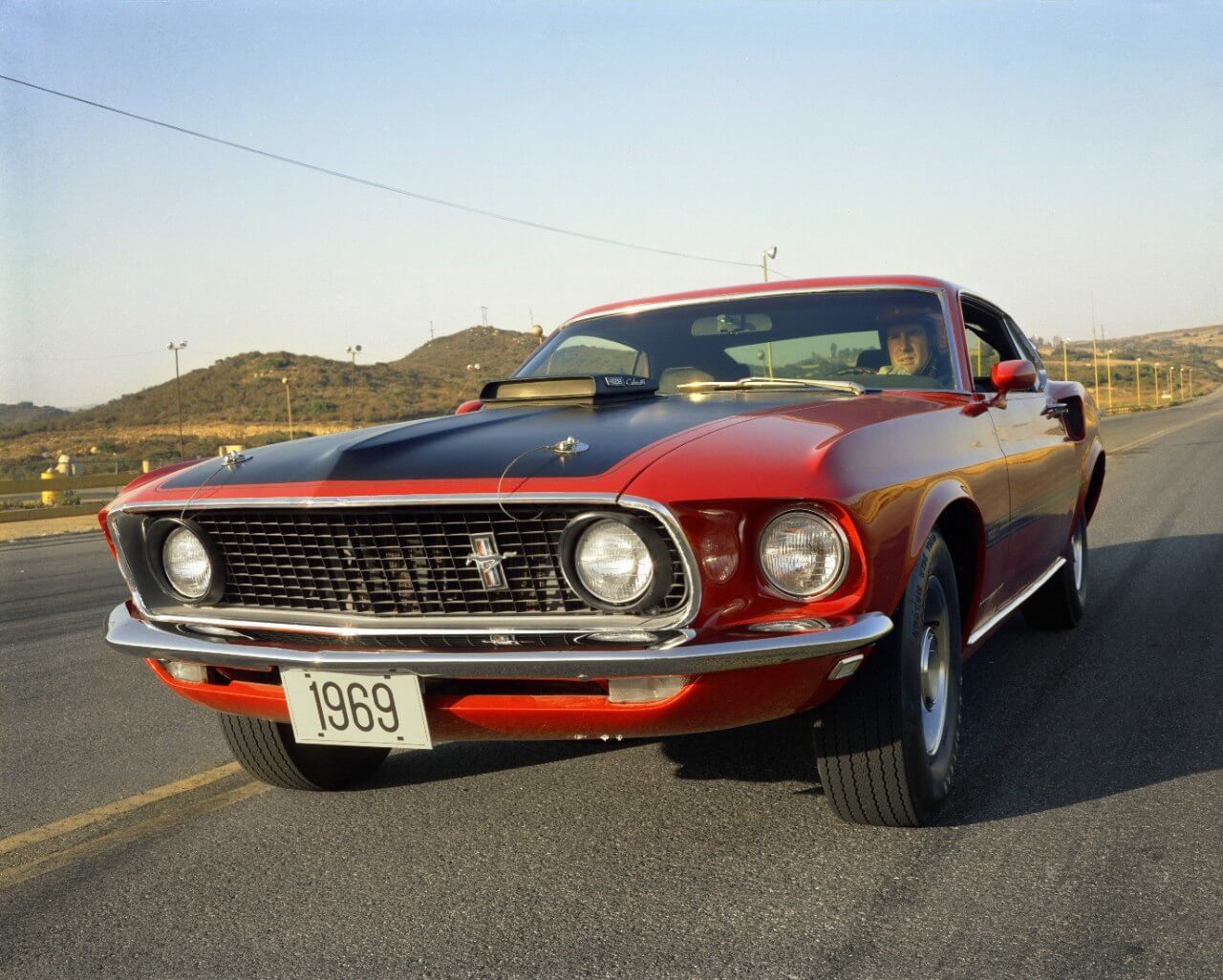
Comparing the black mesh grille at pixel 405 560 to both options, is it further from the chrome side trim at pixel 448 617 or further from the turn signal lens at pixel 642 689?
the turn signal lens at pixel 642 689

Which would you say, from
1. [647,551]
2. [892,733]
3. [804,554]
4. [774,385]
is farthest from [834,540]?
[774,385]

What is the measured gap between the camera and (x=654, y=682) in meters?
2.71

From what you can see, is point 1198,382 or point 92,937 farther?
point 1198,382

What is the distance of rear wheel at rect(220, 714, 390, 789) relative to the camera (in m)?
3.50

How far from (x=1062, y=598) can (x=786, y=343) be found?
2.12 metres

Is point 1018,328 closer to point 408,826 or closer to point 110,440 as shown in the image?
point 408,826

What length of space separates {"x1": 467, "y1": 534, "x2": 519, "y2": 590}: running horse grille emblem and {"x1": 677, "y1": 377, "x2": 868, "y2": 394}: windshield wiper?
4.55 feet

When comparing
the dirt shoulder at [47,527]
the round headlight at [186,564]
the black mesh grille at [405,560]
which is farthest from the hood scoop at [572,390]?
the dirt shoulder at [47,527]

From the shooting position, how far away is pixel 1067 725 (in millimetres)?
3979

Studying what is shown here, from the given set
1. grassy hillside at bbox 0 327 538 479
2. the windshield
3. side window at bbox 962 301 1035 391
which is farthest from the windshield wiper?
grassy hillside at bbox 0 327 538 479

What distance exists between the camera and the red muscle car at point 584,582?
2.66m

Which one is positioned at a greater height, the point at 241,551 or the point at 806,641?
the point at 241,551

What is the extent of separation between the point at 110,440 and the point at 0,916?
78600mm

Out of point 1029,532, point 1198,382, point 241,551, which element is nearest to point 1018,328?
point 1029,532
